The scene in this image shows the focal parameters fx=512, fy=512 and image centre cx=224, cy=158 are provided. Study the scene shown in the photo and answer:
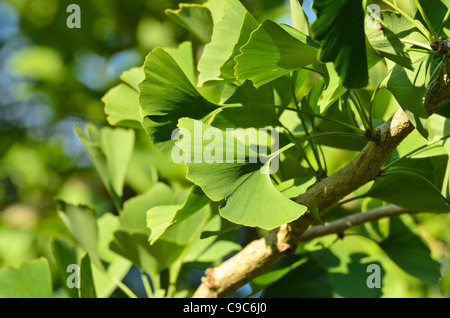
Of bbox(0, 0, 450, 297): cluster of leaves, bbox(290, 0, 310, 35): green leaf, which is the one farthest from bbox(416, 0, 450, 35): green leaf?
bbox(290, 0, 310, 35): green leaf

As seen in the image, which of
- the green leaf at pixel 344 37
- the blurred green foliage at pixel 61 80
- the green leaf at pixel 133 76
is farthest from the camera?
the blurred green foliage at pixel 61 80

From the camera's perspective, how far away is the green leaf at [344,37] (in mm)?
315

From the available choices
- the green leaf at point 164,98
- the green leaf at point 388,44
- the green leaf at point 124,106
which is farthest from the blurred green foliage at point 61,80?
the green leaf at point 388,44

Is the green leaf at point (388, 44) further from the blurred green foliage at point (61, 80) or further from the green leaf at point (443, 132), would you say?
the blurred green foliage at point (61, 80)

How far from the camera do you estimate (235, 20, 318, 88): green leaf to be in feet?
1.19

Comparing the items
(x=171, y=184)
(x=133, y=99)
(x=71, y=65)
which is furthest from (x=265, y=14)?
(x=133, y=99)

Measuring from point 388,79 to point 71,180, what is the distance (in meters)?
1.30

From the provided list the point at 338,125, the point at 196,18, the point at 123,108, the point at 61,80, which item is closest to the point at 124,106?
the point at 123,108

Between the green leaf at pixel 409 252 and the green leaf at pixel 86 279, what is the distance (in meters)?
0.35

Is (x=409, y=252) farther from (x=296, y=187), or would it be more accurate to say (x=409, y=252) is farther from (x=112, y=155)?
(x=112, y=155)

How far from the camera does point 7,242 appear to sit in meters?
1.32

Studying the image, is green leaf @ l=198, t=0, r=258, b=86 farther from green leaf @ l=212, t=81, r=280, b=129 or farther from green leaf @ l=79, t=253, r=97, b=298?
green leaf @ l=79, t=253, r=97, b=298
